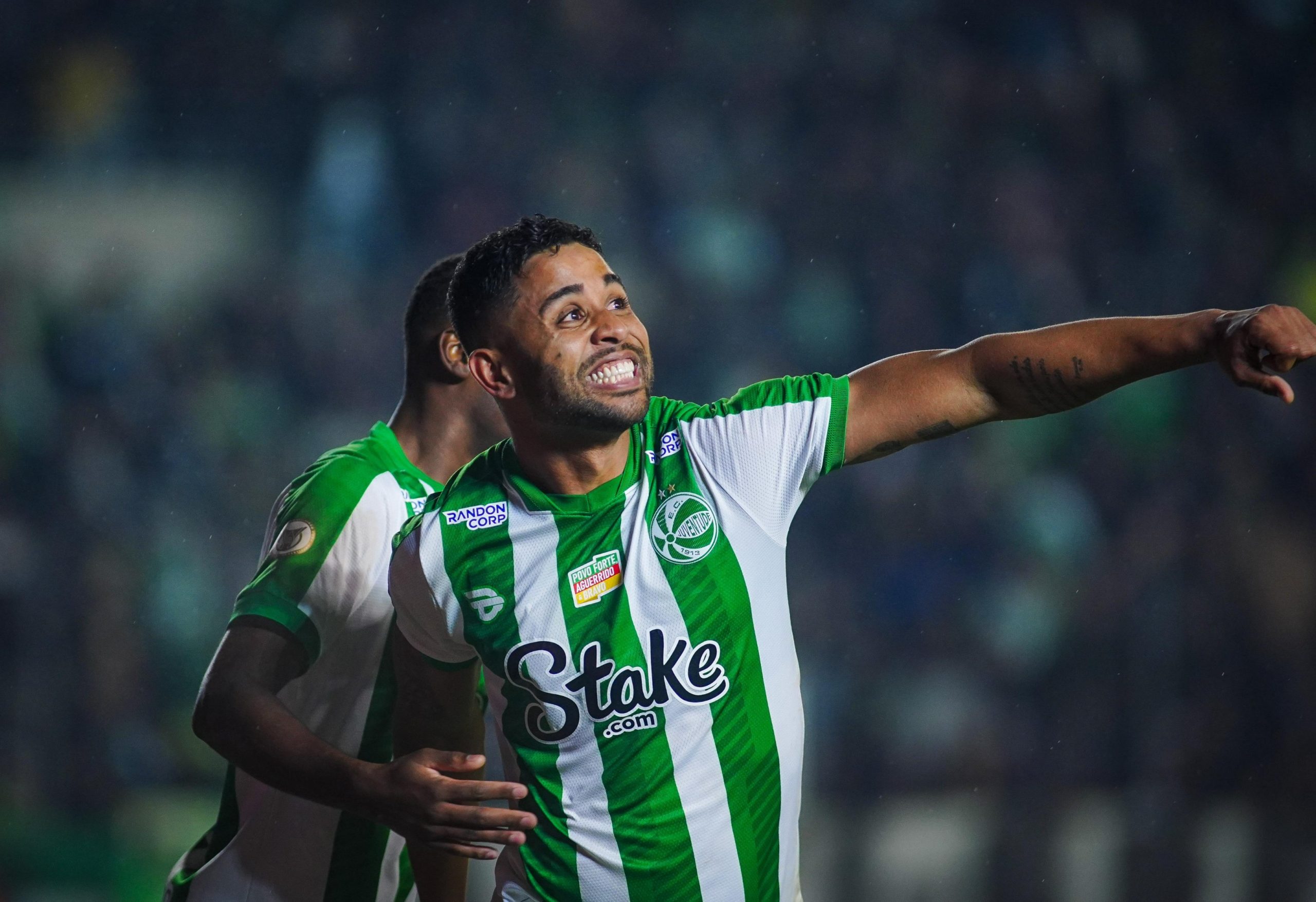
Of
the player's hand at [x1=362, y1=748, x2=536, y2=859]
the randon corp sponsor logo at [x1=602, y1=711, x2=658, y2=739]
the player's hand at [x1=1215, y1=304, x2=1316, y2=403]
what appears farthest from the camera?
the randon corp sponsor logo at [x1=602, y1=711, x2=658, y2=739]

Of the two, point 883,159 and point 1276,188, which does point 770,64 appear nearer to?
point 883,159

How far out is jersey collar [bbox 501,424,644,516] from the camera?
1.74m

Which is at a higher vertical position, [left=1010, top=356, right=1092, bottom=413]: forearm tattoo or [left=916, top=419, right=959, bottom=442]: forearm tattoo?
[left=1010, top=356, right=1092, bottom=413]: forearm tattoo

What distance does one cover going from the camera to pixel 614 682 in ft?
5.35

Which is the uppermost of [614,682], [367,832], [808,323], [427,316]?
[808,323]

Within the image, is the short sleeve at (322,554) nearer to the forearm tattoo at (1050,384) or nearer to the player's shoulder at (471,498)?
the player's shoulder at (471,498)

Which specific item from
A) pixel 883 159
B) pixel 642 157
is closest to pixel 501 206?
pixel 642 157

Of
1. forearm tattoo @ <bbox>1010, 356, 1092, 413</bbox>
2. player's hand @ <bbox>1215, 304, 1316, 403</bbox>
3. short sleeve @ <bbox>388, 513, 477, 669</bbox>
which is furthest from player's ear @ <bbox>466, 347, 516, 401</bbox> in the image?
player's hand @ <bbox>1215, 304, 1316, 403</bbox>

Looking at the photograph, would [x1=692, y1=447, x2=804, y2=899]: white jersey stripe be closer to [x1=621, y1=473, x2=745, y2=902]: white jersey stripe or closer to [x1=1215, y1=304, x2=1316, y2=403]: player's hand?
[x1=621, y1=473, x2=745, y2=902]: white jersey stripe

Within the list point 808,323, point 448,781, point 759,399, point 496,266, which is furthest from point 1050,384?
point 808,323

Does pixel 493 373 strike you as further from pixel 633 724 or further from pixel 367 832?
pixel 367 832

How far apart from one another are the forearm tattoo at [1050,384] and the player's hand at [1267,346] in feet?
0.64

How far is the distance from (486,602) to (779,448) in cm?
49

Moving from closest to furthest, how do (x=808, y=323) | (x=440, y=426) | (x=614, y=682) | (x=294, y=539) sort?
1. (x=614, y=682)
2. (x=294, y=539)
3. (x=440, y=426)
4. (x=808, y=323)
